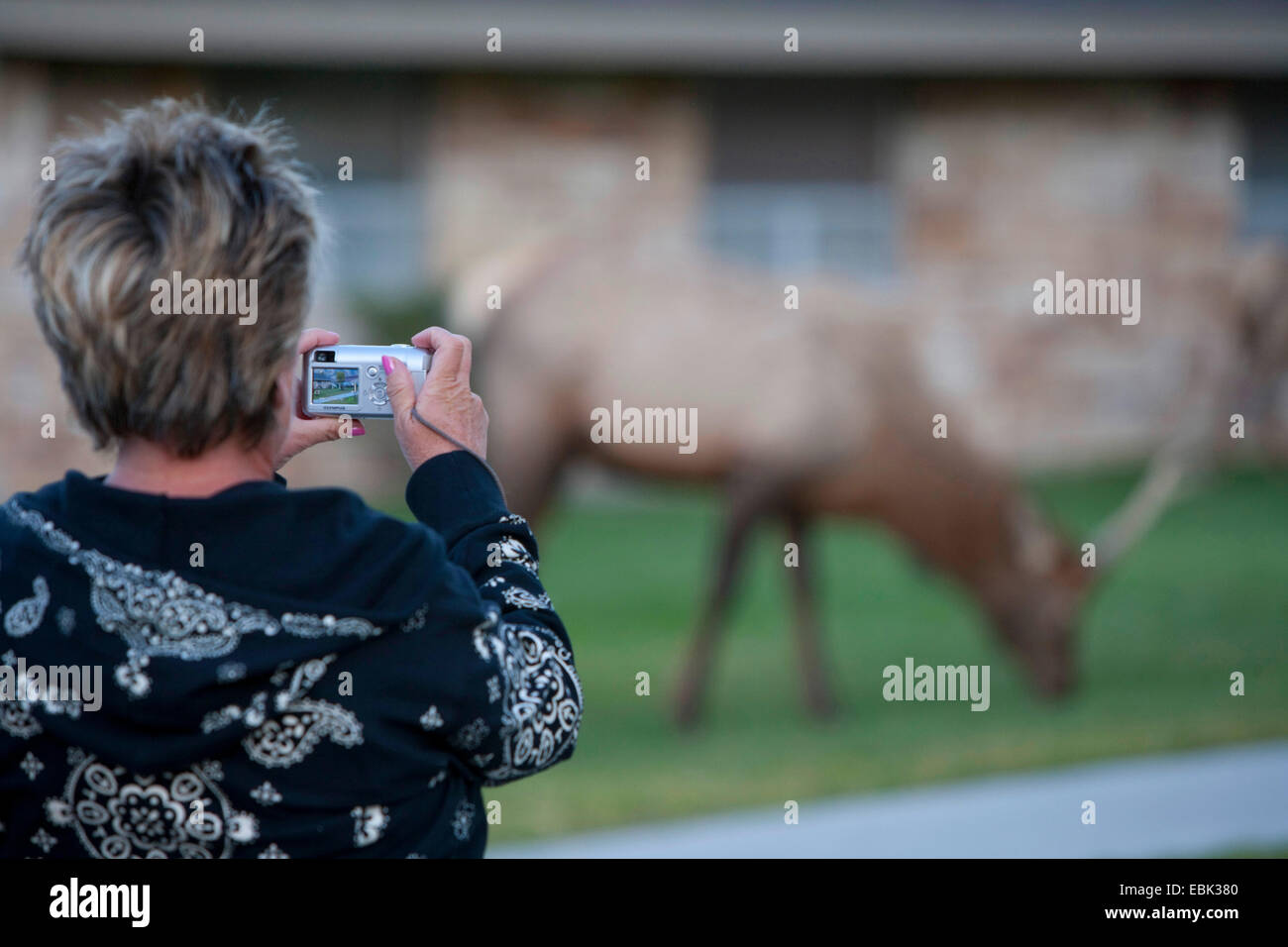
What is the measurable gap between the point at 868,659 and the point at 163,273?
23.5 feet

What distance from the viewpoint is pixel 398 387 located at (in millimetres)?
1604

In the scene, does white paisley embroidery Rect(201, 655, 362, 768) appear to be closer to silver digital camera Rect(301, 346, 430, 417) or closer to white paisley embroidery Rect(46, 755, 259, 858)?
white paisley embroidery Rect(46, 755, 259, 858)

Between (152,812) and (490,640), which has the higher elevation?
(490,640)

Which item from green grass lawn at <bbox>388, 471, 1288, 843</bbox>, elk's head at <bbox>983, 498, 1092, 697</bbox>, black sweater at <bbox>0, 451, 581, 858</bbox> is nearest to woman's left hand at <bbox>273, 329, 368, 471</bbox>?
black sweater at <bbox>0, 451, 581, 858</bbox>

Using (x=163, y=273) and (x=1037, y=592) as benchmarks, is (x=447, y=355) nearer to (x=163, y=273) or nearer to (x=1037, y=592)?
(x=163, y=273)

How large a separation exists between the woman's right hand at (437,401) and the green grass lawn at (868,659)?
361 centimetres

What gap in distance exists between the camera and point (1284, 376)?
12.4m

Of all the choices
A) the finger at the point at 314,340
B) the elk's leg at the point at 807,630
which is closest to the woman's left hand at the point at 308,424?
the finger at the point at 314,340

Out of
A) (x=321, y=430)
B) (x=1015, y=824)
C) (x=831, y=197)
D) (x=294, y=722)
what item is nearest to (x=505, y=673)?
(x=294, y=722)

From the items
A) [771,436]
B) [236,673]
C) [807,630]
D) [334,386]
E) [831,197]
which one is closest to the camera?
[236,673]

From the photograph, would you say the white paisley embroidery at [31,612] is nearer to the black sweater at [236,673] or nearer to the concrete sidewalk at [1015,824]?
the black sweater at [236,673]

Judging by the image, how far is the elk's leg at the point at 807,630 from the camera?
6668 mm

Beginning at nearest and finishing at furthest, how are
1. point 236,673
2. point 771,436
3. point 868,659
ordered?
point 236,673 → point 771,436 → point 868,659
